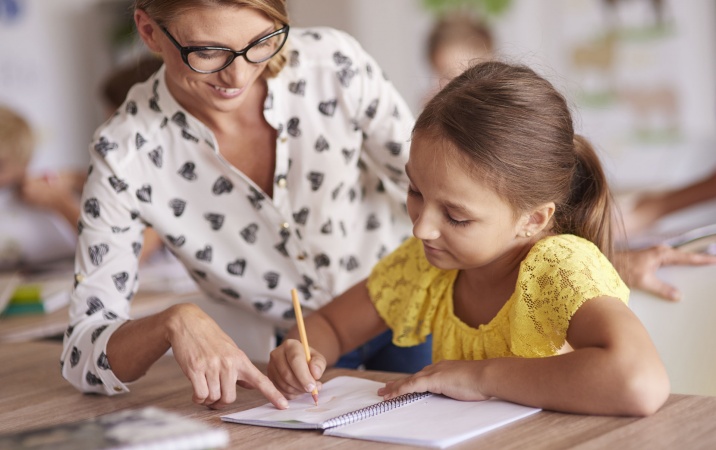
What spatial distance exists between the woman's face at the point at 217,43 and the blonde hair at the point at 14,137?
2.19 meters

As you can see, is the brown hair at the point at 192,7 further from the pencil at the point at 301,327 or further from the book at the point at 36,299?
the book at the point at 36,299

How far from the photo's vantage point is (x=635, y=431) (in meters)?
1.05

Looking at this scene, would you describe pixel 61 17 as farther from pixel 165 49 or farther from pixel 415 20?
pixel 165 49

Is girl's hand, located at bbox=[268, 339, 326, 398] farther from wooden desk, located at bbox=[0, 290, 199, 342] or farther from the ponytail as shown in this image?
wooden desk, located at bbox=[0, 290, 199, 342]

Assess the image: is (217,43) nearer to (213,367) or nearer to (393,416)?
(213,367)

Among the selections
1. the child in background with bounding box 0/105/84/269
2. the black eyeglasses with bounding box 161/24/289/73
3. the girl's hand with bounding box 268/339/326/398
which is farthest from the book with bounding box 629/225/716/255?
the child in background with bounding box 0/105/84/269

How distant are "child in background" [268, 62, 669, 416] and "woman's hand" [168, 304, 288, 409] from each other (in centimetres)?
6

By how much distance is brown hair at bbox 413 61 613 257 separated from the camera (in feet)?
4.29

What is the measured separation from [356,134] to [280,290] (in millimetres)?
322

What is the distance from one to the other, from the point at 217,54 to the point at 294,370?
0.49 metres

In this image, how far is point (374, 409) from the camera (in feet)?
3.90

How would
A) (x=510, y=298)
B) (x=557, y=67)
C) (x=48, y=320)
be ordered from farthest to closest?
(x=557, y=67)
(x=48, y=320)
(x=510, y=298)

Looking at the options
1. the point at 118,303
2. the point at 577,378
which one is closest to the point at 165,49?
the point at 118,303

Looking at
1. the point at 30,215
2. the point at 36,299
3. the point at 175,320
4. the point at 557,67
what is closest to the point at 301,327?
the point at 175,320
